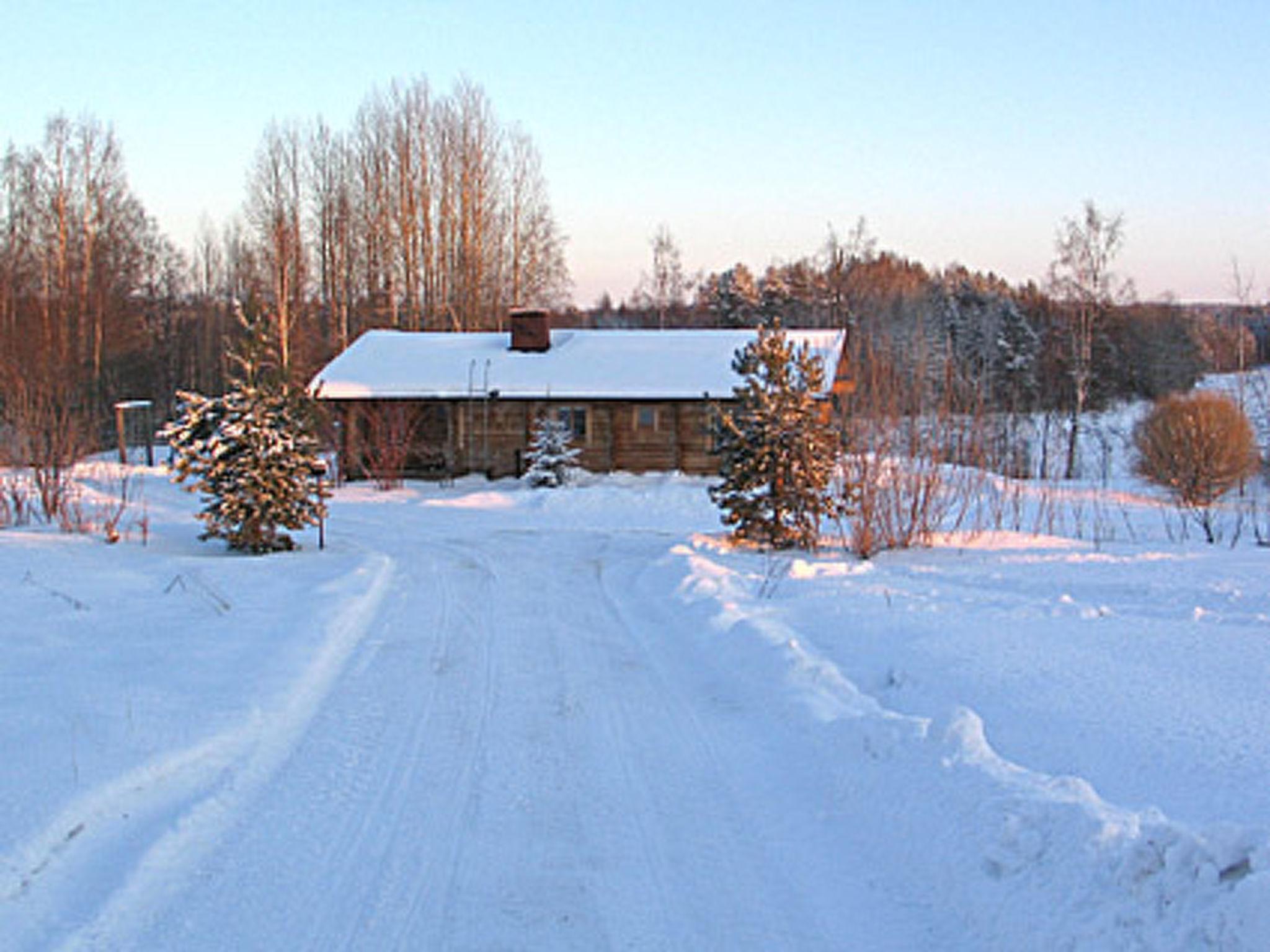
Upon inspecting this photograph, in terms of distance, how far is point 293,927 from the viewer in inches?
160

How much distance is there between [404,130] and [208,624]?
42.0 meters

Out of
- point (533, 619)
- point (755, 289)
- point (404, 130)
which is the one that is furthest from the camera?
point (755, 289)

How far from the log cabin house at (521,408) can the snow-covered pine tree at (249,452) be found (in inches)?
528

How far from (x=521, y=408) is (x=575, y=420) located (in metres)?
1.74

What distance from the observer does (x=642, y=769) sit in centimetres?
599

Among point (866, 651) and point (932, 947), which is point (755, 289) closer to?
point (866, 651)

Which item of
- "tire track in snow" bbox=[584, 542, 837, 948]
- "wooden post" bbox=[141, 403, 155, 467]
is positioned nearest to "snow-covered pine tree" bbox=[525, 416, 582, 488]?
"wooden post" bbox=[141, 403, 155, 467]

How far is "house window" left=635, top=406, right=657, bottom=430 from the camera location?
30.8 m

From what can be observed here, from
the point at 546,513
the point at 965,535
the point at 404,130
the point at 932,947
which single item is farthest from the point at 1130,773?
the point at 404,130

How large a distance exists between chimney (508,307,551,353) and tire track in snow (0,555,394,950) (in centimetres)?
2708

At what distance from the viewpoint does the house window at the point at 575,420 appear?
31078 mm

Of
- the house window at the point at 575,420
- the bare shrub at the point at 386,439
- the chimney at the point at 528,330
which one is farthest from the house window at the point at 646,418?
the bare shrub at the point at 386,439

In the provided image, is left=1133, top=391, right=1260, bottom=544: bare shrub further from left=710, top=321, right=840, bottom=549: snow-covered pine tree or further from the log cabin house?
left=710, top=321, right=840, bottom=549: snow-covered pine tree

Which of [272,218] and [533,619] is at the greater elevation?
[272,218]
